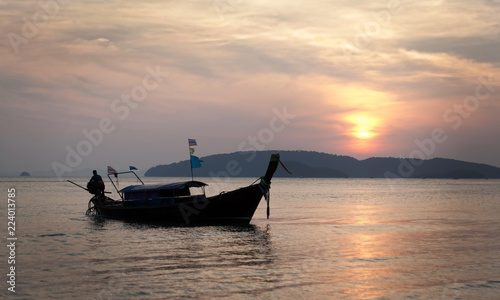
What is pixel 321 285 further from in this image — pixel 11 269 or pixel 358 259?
pixel 11 269

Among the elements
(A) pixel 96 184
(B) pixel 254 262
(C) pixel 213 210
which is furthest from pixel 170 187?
(B) pixel 254 262

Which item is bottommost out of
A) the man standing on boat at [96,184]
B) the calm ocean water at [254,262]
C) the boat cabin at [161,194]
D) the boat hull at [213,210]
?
the calm ocean water at [254,262]

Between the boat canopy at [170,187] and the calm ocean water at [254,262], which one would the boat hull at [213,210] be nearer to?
the boat canopy at [170,187]

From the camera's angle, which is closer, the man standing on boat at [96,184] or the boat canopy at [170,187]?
the boat canopy at [170,187]

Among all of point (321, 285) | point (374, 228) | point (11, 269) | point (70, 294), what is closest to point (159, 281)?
point (70, 294)

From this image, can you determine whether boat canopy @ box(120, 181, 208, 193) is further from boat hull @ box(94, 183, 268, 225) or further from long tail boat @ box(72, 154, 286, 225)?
boat hull @ box(94, 183, 268, 225)

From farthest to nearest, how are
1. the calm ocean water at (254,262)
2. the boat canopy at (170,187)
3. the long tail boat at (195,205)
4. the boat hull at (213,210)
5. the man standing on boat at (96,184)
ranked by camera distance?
1. the man standing on boat at (96,184)
2. the boat canopy at (170,187)
3. the boat hull at (213,210)
4. the long tail boat at (195,205)
5. the calm ocean water at (254,262)

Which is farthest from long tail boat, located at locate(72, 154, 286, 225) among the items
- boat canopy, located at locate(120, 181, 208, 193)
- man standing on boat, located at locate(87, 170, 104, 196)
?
man standing on boat, located at locate(87, 170, 104, 196)

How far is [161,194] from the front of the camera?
39.7 meters

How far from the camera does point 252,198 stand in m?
36.8

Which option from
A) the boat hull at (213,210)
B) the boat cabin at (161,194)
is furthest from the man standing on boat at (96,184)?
the boat hull at (213,210)

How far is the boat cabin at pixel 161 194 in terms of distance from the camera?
127 feet

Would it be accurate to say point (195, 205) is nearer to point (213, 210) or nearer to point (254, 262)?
point (213, 210)

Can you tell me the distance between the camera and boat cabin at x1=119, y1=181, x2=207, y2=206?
127 feet
